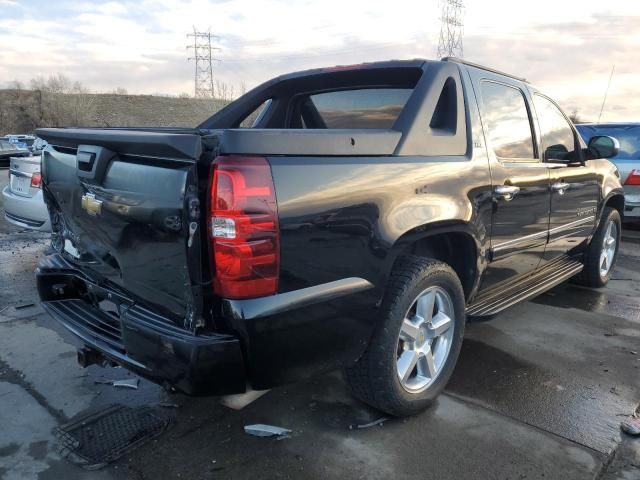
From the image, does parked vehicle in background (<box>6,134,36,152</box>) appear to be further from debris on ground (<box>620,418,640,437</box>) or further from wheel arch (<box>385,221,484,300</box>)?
debris on ground (<box>620,418,640,437</box>)

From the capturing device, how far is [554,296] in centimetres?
528

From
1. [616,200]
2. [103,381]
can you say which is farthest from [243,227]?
[616,200]

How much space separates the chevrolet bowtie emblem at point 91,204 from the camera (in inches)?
98.8

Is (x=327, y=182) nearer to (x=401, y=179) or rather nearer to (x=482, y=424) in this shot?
(x=401, y=179)

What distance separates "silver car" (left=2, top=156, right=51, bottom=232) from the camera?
6.26 meters

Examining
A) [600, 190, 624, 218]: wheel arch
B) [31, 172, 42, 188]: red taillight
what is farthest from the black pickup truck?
[31, 172, 42, 188]: red taillight

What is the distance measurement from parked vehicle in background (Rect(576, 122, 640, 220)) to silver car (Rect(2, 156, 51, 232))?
7863 mm

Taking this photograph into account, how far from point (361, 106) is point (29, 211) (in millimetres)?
4697

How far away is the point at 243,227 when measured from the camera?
6.64 ft

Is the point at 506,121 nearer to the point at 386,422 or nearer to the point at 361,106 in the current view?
the point at 361,106

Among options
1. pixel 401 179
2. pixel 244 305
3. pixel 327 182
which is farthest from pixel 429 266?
pixel 244 305

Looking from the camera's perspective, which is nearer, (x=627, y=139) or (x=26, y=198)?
(x=26, y=198)

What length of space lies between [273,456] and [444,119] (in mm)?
2103

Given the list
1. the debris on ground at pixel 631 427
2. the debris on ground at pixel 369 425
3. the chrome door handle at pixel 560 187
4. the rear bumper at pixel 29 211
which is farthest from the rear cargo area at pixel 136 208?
the rear bumper at pixel 29 211
